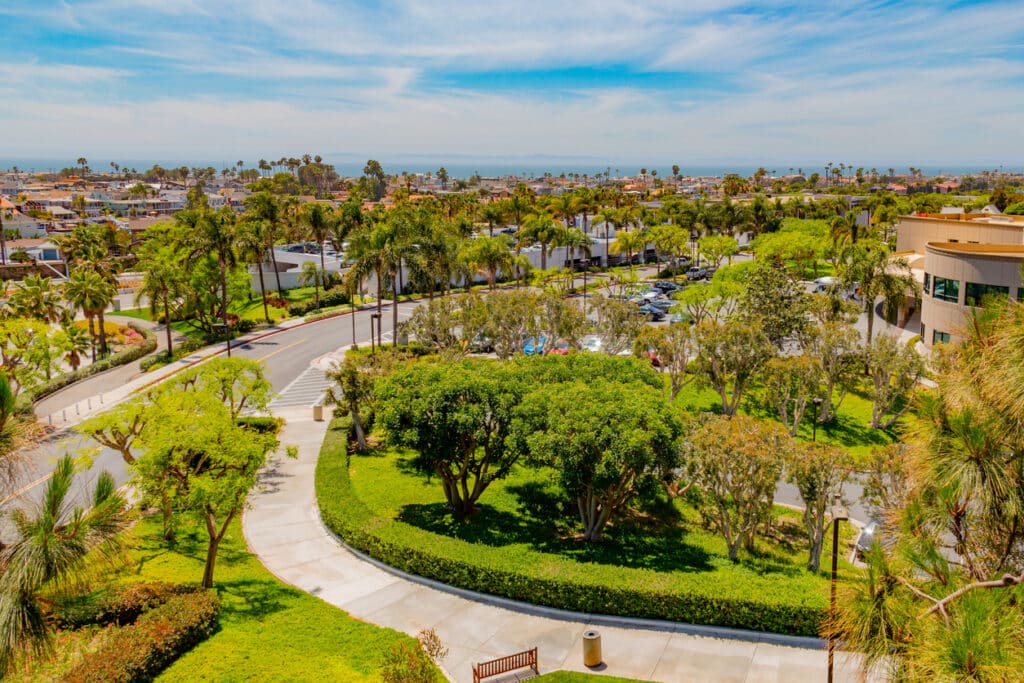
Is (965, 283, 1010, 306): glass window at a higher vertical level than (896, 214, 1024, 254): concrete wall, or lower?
lower

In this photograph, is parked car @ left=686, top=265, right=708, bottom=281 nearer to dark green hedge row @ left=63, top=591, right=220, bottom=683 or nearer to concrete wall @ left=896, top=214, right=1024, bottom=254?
concrete wall @ left=896, top=214, right=1024, bottom=254

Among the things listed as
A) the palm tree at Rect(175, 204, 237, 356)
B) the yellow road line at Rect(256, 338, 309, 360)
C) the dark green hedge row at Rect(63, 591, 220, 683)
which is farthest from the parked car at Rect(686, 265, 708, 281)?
the dark green hedge row at Rect(63, 591, 220, 683)

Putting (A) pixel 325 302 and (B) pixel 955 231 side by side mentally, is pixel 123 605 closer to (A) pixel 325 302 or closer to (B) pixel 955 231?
(A) pixel 325 302

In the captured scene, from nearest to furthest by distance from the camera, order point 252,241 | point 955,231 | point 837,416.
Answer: point 837,416 → point 252,241 → point 955,231

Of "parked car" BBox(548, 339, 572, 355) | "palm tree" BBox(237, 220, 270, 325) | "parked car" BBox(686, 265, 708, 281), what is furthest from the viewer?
"parked car" BBox(686, 265, 708, 281)

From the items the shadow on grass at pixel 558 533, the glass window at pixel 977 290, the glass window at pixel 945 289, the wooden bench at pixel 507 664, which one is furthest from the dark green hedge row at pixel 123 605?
the glass window at pixel 945 289

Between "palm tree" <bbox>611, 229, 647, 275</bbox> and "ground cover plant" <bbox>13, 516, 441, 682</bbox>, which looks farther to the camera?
"palm tree" <bbox>611, 229, 647, 275</bbox>

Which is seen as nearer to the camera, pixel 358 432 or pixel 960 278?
pixel 358 432

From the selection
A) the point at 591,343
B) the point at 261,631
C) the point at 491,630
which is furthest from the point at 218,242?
the point at 491,630
